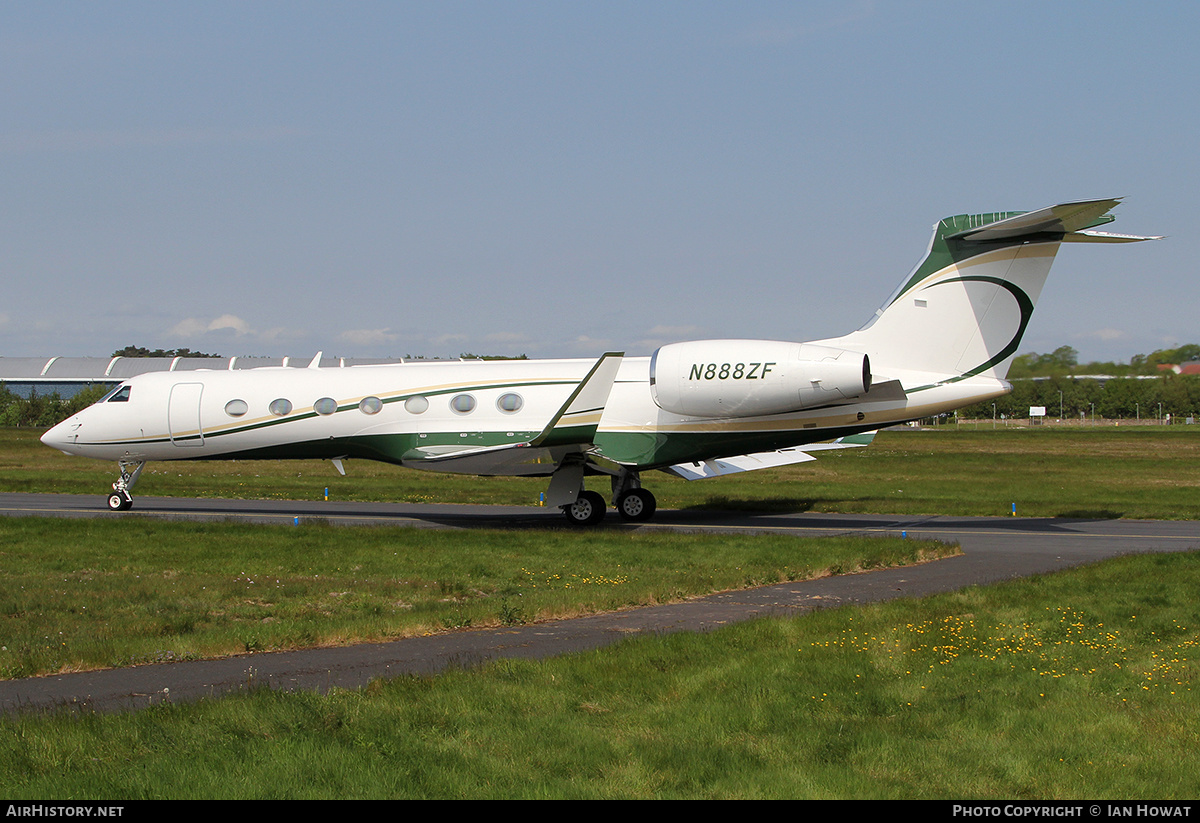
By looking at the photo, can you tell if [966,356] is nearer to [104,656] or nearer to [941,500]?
[941,500]

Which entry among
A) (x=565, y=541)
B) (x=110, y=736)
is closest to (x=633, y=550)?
(x=565, y=541)

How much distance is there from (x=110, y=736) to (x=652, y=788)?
3.42 metres

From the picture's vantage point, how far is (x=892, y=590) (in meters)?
13.4

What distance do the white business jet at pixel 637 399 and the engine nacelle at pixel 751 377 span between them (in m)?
0.03

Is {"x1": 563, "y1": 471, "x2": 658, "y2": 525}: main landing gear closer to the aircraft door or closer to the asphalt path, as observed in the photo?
the asphalt path

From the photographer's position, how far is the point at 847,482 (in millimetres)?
33875

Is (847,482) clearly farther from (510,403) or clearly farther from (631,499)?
(510,403)

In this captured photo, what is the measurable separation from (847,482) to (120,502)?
2182 centimetres

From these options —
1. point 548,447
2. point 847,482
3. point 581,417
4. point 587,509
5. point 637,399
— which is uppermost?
point 637,399

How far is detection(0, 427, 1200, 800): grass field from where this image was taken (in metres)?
5.84

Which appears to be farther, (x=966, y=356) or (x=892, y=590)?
(x=966, y=356)

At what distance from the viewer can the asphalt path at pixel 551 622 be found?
8.48 m

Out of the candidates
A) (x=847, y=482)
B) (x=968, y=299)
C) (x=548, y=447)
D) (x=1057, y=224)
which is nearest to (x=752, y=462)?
(x=548, y=447)

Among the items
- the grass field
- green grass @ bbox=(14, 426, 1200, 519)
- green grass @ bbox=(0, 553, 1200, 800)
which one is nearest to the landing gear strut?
the grass field
